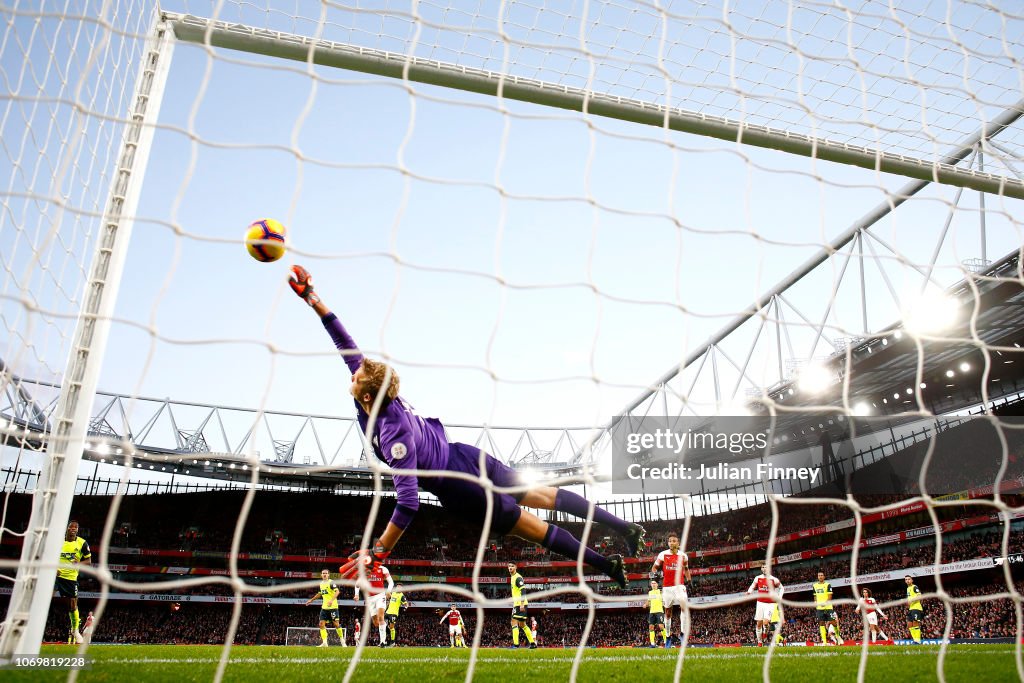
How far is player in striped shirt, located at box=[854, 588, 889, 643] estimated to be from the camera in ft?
9.09

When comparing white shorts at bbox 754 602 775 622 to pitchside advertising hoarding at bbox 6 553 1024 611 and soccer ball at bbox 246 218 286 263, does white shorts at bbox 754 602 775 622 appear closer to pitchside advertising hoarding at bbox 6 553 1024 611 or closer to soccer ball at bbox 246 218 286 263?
pitchside advertising hoarding at bbox 6 553 1024 611

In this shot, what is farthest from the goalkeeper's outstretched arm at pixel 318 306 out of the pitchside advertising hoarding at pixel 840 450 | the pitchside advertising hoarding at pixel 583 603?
the pitchside advertising hoarding at pixel 583 603

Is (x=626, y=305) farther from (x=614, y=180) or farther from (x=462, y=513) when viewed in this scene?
(x=462, y=513)

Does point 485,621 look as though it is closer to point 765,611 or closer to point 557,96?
point 765,611

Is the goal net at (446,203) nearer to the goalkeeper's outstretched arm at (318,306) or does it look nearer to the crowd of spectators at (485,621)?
the goalkeeper's outstretched arm at (318,306)

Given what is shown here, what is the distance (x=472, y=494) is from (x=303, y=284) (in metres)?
1.51

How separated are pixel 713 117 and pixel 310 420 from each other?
25904 millimetres

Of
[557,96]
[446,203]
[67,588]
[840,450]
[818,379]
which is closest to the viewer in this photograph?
[446,203]

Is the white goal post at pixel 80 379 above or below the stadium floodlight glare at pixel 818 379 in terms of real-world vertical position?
below

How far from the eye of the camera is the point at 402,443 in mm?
3488

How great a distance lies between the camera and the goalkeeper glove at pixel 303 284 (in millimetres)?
3410

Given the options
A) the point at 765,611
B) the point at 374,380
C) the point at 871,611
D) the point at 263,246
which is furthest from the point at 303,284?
the point at 871,611

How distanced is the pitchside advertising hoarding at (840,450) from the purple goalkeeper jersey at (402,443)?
652 inches

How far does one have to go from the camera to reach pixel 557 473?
3022cm
